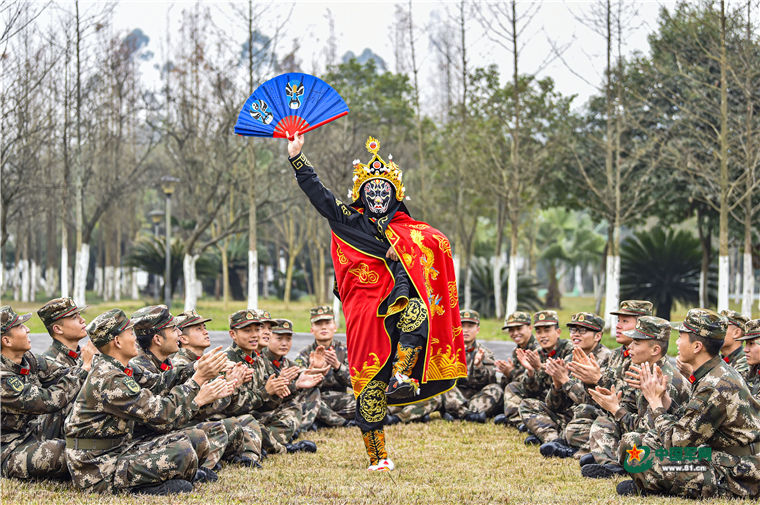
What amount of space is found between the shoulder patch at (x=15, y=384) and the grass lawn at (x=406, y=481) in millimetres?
689

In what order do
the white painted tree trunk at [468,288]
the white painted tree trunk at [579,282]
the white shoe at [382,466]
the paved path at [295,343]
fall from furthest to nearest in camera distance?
the white painted tree trunk at [579,282]
the white painted tree trunk at [468,288]
the paved path at [295,343]
the white shoe at [382,466]

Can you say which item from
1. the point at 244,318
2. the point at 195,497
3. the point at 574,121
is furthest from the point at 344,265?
the point at 574,121

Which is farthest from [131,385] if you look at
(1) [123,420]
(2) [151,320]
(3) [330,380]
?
(3) [330,380]

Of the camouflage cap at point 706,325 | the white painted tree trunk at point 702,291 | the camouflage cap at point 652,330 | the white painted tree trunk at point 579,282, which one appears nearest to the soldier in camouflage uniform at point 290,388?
the camouflage cap at point 652,330

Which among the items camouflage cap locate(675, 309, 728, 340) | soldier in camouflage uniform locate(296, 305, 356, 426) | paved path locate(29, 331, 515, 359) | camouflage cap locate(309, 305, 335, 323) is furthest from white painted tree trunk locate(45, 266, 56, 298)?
camouflage cap locate(675, 309, 728, 340)

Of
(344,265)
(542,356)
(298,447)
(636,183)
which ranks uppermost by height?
(636,183)

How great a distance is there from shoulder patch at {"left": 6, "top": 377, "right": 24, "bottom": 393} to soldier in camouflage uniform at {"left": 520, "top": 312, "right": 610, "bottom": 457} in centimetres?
470

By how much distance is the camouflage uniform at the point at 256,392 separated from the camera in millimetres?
7875

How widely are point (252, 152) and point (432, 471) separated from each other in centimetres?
1568

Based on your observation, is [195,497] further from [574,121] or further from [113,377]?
[574,121]

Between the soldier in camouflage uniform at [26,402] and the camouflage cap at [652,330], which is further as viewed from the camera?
the camouflage cap at [652,330]

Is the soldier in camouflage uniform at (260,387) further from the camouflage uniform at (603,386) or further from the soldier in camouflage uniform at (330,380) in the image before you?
the camouflage uniform at (603,386)

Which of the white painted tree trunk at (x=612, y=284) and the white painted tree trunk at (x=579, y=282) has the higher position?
the white painted tree trunk at (x=612, y=284)

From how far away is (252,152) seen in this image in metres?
21.5
